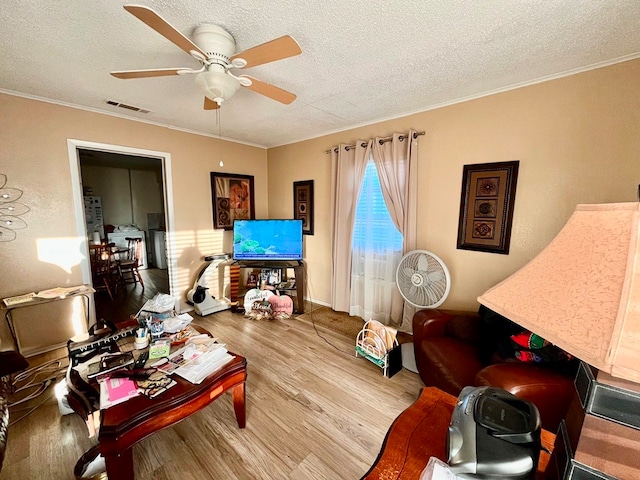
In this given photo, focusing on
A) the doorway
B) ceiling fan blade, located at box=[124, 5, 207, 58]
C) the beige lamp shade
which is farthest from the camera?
the doorway

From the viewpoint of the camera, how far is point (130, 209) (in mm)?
5473

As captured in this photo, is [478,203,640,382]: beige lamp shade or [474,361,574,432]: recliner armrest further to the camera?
[474,361,574,432]: recliner armrest

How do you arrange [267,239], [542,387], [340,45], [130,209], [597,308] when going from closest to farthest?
1. [597,308]
2. [542,387]
3. [340,45]
4. [267,239]
5. [130,209]

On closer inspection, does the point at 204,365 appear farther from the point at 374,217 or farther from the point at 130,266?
the point at 130,266

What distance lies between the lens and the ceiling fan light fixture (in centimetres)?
143

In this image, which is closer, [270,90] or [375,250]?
[270,90]

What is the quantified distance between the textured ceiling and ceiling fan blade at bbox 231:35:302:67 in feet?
0.65

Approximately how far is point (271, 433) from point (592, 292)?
1.76 meters

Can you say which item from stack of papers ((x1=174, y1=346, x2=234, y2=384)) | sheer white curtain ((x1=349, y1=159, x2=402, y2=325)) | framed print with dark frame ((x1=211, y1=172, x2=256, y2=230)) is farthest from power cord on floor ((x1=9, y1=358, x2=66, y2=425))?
sheer white curtain ((x1=349, y1=159, x2=402, y2=325))

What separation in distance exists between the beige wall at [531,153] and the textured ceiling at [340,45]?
0.14 m

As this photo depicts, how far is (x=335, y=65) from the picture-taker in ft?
5.73

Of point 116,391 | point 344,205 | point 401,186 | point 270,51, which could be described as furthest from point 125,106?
point 401,186

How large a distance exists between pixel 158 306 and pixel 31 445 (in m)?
0.94

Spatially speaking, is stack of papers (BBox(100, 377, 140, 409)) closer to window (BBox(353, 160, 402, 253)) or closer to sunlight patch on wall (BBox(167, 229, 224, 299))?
sunlight patch on wall (BBox(167, 229, 224, 299))
